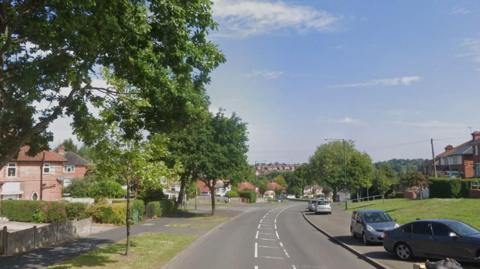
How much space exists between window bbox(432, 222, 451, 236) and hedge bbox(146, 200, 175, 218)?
29470 mm

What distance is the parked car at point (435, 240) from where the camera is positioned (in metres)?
17.4

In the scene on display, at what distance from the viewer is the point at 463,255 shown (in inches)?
687

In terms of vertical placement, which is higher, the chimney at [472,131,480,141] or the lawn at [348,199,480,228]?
the chimney at [472,131,480,141]

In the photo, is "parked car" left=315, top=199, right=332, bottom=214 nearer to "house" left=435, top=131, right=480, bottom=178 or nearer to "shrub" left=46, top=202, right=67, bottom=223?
"shrub" left=46, top=202, right=67, bottom=223

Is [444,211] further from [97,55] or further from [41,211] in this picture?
[97,55]

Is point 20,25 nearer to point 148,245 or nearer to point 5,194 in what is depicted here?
point 148,245

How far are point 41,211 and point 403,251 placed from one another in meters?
27.0

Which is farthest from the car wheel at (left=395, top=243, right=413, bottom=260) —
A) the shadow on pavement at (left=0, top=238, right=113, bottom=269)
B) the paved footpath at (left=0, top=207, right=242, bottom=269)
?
the paved footpath at (left=0, top=207, right=242, bottom=269)

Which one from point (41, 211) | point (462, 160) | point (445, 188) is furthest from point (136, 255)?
point (462, 160)

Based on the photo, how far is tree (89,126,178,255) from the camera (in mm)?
19969

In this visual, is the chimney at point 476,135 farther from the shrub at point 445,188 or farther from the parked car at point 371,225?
the parked car at point 371,225

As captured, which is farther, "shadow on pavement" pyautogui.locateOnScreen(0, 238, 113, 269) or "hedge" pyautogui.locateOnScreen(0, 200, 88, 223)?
"hedge" pyautogui.locateOnScreen(0, 200, 88, 223)

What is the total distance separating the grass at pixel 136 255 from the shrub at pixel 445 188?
3694 cm

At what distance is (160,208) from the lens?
47594mm
